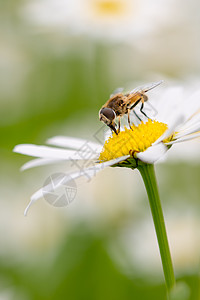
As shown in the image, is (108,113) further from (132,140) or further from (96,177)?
(96,177)

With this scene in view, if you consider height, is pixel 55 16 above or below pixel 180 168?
above

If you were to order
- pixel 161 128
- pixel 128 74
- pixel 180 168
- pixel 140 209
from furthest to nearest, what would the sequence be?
pixel 128 74 → pixel 180 168 → pixel 140 209 → pixel 161 128

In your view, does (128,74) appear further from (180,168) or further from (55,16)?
(180,168)

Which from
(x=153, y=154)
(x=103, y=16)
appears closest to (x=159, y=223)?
(x=153, y=154)

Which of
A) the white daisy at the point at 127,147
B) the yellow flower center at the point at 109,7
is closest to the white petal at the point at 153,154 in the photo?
the white daisy at the point at 127,147

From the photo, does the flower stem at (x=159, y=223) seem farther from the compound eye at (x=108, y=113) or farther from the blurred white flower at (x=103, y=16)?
the blurred white flower at (x=103, y=16)

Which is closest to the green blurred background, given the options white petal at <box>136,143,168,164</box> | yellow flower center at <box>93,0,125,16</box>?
yellow flower center at <box>93,0,125,16</box>

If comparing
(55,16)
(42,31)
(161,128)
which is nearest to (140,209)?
(161,128)
